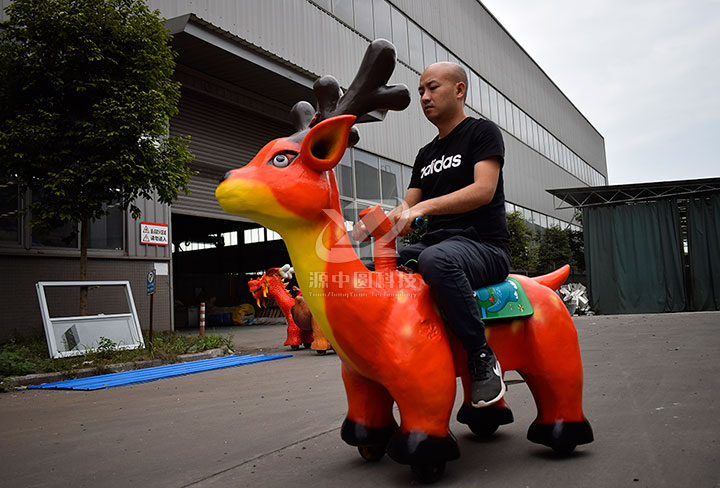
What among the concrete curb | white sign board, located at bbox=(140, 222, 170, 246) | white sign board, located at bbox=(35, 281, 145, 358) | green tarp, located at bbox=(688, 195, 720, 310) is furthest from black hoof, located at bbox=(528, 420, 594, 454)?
green tarp, located at bbox=(688, 195, 720, 310)

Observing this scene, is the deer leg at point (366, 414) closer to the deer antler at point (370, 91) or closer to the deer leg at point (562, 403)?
the deer leg at point (562, 403)

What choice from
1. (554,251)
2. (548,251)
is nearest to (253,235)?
(548,251)

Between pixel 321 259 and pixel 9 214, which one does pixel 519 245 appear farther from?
pixel 321 259

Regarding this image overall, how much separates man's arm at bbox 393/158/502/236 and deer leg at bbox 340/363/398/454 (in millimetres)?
772

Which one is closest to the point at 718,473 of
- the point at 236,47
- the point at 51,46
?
the point at 51,46

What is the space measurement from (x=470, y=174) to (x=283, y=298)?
7.78m

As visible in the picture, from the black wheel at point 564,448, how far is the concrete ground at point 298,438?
44 mm

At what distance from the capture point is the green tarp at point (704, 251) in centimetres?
1631

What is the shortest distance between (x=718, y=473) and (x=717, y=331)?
835cm

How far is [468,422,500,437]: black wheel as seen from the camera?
298cm

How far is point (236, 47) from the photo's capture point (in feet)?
37.4

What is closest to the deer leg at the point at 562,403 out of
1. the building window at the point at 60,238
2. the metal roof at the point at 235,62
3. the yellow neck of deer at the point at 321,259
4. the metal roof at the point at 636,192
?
the yellow neck of deer at the point at 321,259

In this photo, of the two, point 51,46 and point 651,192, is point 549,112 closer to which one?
point 651,192

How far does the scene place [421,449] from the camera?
216cm
